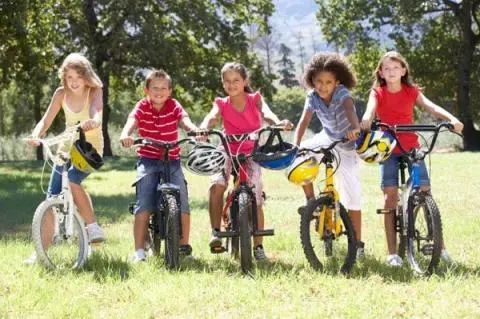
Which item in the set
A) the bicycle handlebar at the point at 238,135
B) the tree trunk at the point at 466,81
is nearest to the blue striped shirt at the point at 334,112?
the bicycle handlebar at the point at 238,135

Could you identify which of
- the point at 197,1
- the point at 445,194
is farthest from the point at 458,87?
the point at 445,194

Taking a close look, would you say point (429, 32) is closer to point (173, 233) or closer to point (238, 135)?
point (238, 135)

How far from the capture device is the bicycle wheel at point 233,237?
234 inches

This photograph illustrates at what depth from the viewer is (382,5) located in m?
33.3

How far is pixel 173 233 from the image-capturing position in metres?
5.79

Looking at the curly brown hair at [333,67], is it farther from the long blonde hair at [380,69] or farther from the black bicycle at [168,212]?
the black bicycle at [168,212]

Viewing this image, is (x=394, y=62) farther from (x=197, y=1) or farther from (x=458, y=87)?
(x=458, y=87)

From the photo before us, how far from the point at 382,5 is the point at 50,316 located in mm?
30962

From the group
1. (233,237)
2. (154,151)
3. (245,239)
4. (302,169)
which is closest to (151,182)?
(154,151)

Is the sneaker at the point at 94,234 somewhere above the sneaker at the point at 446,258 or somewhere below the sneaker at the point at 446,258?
above

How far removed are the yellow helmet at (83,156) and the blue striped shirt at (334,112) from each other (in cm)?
197

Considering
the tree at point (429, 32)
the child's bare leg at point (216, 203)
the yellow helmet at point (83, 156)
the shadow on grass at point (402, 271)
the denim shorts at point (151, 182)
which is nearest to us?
the shadow on grass at point (402, 271)

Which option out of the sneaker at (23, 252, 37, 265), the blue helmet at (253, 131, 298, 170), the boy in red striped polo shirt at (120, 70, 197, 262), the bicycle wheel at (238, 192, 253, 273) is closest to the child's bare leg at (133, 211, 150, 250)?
the boy in red striped polo shirt at (120, 70, 197, 262)

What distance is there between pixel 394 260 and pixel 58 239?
9.34 feet
